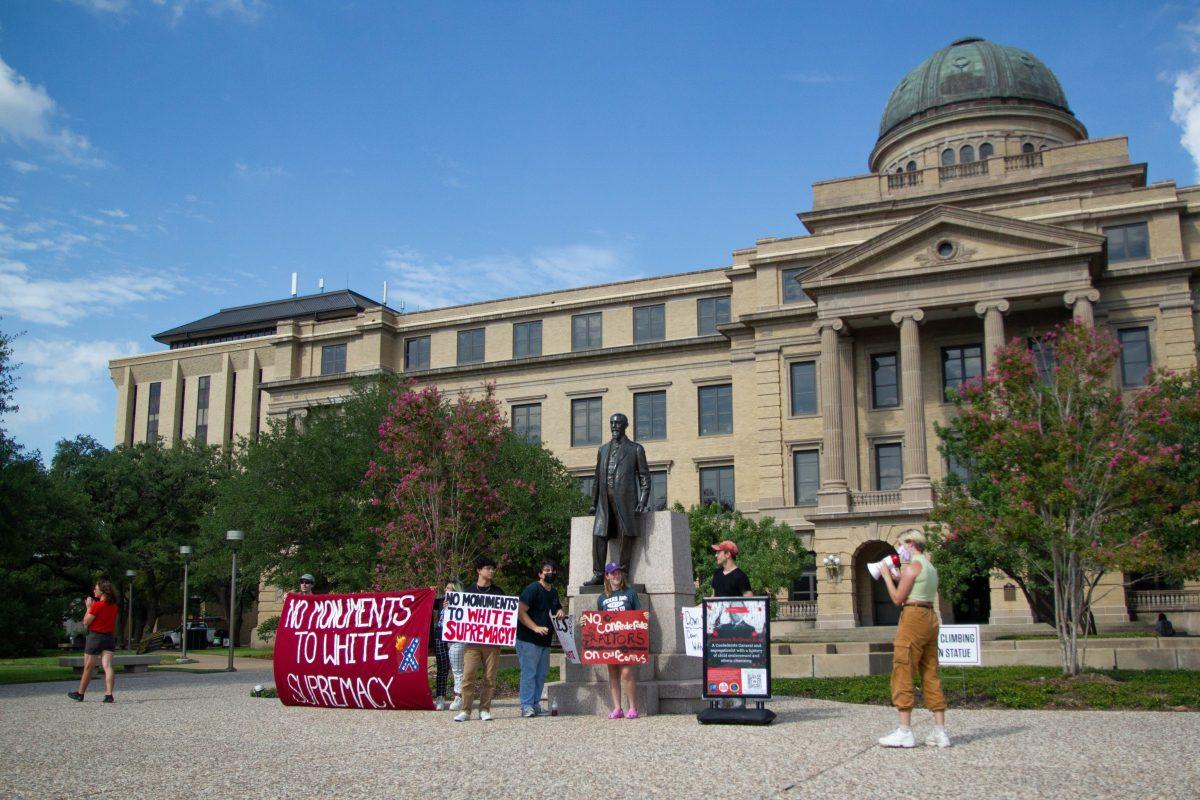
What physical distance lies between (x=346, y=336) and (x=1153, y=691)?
168ft

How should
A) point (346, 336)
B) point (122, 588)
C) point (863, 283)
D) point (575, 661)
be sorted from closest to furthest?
1. point (575, 661)
2. point (863, 283)
3. point (346, 336)
4. point (122, 588)

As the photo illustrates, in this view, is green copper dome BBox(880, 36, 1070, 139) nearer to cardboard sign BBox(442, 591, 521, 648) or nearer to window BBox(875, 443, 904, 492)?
window BBox(875, 443, 904, 492)

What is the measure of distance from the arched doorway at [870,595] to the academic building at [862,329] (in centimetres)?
10

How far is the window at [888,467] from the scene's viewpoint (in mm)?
45375

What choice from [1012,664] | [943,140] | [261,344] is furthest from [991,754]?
[261,344]

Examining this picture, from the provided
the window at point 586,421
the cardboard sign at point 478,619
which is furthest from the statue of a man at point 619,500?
the window at point 586,421

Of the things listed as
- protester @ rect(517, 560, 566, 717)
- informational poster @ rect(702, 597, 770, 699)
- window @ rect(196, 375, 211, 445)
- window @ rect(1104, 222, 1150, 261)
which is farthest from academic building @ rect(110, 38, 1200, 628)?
informational poster @ rect(702, 597, 770, 699)

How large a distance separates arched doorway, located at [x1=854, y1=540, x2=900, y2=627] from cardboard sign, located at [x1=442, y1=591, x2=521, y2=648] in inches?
1247

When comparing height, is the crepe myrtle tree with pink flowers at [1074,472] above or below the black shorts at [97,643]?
above

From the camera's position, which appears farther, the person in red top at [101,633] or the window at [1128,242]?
the window at [1128,242]

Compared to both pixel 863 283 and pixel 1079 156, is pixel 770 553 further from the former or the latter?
pixel 1079 156

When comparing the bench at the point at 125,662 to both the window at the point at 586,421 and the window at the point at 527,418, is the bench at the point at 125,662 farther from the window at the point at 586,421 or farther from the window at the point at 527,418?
the window at the point at 586,421

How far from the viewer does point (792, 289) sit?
49.2m

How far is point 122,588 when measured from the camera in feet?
216
